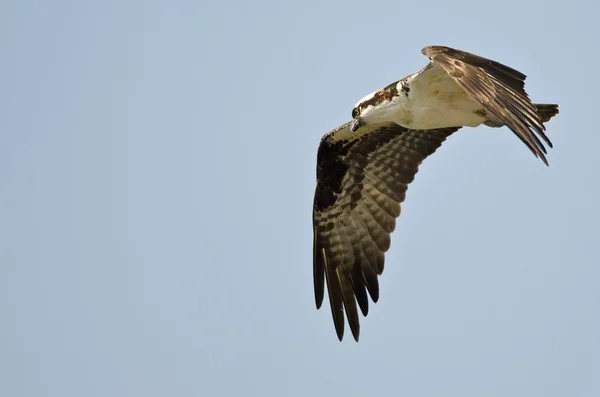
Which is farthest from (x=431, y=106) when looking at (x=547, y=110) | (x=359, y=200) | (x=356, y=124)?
(x=359, y=200)

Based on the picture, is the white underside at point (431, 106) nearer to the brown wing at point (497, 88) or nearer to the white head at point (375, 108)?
the white head at point (375, 108)

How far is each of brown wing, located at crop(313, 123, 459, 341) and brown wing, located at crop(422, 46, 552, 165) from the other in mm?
2358

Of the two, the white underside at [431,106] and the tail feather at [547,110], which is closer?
the white underside at [431,106]

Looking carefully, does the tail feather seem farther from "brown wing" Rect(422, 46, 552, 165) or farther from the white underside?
"brown wing" Rect(422, 46, 552, 165)

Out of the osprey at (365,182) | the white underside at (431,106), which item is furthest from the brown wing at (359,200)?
the white underside at (431,106)

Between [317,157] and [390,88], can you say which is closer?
[390,88]

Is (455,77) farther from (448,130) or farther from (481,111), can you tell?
(448,130)

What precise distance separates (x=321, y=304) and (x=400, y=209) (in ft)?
5.11

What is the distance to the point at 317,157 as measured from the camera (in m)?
13.4

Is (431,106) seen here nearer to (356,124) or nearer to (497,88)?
(356,124)

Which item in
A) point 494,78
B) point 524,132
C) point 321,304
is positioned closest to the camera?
point 524,132

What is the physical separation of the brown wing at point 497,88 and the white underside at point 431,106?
0.71m

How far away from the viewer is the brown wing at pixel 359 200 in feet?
43.4

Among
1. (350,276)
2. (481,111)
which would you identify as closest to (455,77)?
(481,111)
